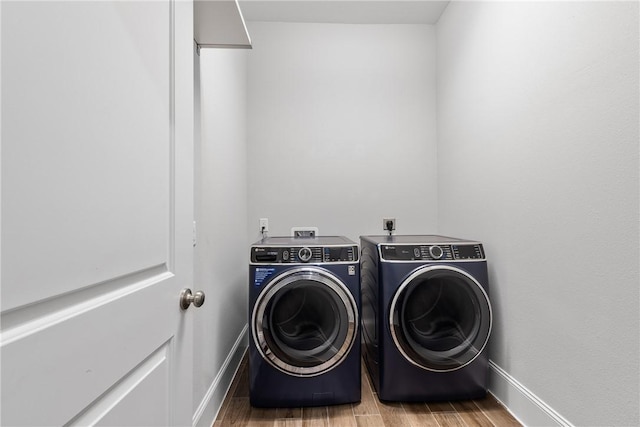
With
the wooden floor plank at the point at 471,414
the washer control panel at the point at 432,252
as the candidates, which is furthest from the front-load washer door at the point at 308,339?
the wooden floor plank at the point at 471,414

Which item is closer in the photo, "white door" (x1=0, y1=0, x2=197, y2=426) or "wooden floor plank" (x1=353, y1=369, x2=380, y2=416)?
"white door" (x1=0, y1=0, x2=197, y2=426)

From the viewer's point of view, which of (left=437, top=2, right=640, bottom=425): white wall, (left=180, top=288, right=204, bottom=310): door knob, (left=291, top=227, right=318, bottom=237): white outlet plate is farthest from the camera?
(left=291, top=227, right=318, bottom=237): white outlet plate

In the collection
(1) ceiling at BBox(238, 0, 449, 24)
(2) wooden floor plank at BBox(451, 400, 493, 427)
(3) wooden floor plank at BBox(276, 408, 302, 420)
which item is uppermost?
(1) ceiling at BBox(238, 0, 449, 24)

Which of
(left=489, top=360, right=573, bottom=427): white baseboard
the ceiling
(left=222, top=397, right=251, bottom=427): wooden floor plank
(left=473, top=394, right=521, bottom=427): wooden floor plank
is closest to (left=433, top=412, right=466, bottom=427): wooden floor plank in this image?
(left=473, top=394, right=521, bottom=427): wooden floor plank

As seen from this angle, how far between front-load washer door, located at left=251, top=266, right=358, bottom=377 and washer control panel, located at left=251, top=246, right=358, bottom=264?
2.8 inches

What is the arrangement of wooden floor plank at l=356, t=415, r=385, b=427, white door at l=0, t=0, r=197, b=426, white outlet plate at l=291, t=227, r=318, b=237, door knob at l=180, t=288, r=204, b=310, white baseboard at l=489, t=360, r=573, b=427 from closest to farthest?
white door at l=0, t=0, r=197, b=426 → door knob at l=180, t=288, r=204, b=310 → white baseboard at l=489, t=360, r=573, b=427 → wooden floor plank at l=356, t=415, r=385, b=427 → white outlet plate at l=291, t=227, r=318, b=237

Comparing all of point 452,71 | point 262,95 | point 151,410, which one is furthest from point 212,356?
point 452,71

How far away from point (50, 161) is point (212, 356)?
1435mm

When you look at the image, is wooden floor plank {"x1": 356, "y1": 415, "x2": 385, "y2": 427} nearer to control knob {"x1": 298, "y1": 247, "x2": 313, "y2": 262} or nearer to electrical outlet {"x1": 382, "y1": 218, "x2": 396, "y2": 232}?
control knob {"x1": 298, "y1": 247, "x2": 313, "y2": 262}

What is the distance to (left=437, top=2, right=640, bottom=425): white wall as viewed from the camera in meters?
1.07

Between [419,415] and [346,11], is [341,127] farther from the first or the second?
[419,415]

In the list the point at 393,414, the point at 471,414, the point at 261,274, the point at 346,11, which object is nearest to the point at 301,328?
the point at 261,274

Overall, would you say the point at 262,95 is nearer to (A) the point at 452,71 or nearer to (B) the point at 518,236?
(A) the point at 452,71

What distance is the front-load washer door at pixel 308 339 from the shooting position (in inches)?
63.4
